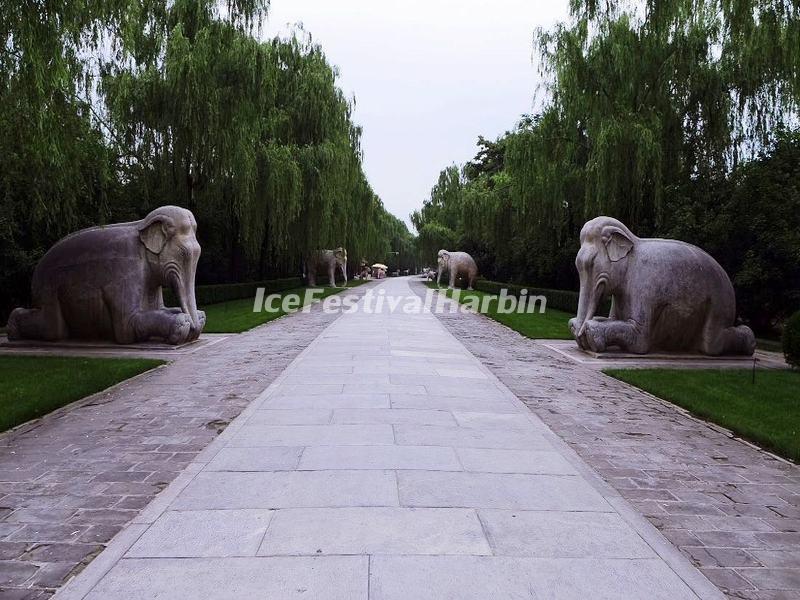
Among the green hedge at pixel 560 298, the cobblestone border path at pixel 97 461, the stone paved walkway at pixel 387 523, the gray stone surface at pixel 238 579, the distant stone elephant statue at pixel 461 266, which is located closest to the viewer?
the gray stone surface at pixel 238 579

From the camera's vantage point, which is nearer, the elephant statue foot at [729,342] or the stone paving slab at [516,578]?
the stone paving slab at [516,578]

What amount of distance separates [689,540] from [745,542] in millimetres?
301

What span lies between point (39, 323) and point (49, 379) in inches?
149

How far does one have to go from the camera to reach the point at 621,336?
33.7 feet

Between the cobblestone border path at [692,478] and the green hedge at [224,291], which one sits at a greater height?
the green hedge at [224,291]

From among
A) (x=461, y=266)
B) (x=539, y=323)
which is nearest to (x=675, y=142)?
(x=539, y=323)

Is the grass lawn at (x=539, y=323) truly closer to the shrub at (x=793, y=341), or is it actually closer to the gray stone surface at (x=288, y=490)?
the shrub at (x=793, y=341)

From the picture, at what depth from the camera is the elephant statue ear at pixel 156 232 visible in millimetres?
10523

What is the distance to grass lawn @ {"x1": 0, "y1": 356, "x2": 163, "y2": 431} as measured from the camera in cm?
584

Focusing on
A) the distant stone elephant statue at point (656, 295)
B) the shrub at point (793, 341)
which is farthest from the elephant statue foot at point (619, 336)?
the shrub at point (793, 341)

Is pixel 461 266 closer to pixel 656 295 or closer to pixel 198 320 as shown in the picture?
pixel 198 320

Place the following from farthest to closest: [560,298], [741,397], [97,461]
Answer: [560,298] → [741,397] → [97,461]

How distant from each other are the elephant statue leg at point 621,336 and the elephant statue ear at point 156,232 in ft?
25.1

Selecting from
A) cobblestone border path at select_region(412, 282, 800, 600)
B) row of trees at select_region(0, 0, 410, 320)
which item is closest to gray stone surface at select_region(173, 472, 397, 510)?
cobblestone border path at select_region(412, 282, 800, 600)
